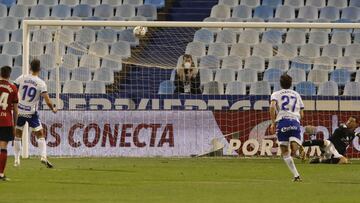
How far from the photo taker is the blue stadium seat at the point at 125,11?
3553 centimetres

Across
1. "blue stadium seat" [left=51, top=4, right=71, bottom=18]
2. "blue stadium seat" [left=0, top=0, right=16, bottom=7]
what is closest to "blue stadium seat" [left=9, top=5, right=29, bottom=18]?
"blue stadium seat" [left=0, top=0, right=16, bottom=7]

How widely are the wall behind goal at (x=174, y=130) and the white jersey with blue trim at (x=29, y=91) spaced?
228 inches

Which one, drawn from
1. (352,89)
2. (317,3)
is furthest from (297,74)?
(317,3)

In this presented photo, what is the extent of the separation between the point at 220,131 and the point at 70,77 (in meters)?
5.56

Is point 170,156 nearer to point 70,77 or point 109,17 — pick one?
point 70,77

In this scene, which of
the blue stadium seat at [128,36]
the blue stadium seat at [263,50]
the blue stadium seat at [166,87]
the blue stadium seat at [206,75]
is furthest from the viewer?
the blue stadium seat at [128,36]

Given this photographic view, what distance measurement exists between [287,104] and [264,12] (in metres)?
15.3

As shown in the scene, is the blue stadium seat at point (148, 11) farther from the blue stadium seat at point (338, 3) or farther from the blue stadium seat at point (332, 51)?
the blue stadium seat at point (332, 51)

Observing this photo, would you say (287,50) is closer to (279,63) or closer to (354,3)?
(279,63)

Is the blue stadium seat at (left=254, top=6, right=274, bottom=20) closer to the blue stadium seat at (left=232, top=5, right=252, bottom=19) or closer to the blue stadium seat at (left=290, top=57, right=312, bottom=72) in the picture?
the blue stadium seat at (left=232, top=5, right=252, bottom=19)

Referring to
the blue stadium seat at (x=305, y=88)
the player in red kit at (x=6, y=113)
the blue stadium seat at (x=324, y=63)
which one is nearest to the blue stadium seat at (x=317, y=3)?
the blue stadium seat at (x=324, y=63)

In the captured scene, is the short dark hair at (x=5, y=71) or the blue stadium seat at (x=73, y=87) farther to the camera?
the blue stadium seat at (x=73, y=87)

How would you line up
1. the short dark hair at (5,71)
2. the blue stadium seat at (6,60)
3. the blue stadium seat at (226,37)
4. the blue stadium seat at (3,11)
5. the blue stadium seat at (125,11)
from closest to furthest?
the short dark hair at (5,71) → the blue stadium seat at (226,37) → the blue stadium seat at (6,60) → the blue stadium seat at (125,11) → the blue stadium seat at (3,11)

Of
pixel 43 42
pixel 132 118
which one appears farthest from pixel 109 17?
pixel 132 118
